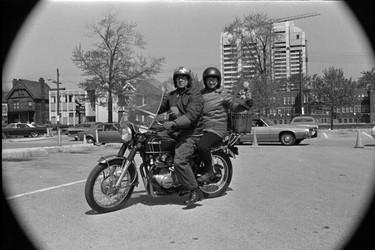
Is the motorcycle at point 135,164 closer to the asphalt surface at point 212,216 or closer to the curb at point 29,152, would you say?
the asphalt surface at point 212,216

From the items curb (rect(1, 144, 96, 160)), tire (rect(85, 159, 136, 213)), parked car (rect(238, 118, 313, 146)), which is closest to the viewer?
tire (rect(85, 159, 136, 213))

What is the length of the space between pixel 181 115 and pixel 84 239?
216 centimetres

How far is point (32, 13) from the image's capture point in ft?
23.7

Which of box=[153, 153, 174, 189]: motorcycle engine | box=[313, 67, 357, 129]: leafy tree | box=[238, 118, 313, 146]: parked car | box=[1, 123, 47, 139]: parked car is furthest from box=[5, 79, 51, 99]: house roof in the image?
box=[153, 153, 174, 189]: motorcycle engine

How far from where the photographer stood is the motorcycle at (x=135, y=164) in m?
4.95

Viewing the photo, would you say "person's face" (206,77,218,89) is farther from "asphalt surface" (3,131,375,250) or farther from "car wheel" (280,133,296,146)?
"car wheel" (280,133,296,146)

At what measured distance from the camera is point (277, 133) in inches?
752

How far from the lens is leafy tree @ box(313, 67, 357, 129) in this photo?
1762 inches

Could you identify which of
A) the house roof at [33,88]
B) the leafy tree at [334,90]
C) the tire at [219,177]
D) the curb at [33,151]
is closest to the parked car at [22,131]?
the curb at [33,151]

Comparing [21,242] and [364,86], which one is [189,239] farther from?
[364,86]

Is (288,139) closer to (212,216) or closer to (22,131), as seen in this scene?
(212,216)

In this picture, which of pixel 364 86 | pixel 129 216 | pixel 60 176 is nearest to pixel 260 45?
pixel 60 176

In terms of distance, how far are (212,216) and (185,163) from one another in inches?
32.1

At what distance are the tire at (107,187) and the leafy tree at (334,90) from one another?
141 ft
